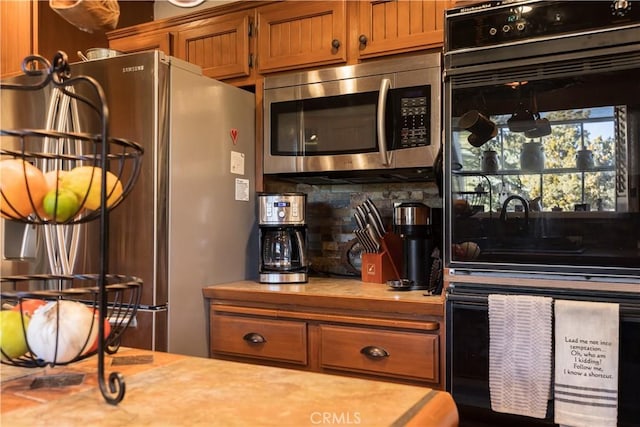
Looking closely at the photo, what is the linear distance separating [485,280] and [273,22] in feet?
5.10

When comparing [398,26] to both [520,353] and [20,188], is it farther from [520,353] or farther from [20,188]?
[20,188]

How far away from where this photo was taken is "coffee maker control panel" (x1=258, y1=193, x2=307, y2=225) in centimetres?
229

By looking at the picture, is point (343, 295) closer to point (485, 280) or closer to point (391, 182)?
point (485, 280)

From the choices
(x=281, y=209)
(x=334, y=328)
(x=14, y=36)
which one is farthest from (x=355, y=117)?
(x=14, y=36)

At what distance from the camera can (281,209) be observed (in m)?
2.29

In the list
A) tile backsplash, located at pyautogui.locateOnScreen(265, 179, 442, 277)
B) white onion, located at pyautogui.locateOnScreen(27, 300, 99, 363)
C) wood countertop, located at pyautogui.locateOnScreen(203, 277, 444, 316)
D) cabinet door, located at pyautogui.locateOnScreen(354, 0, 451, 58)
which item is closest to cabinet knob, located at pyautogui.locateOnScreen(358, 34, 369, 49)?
cabinet door, located at pyautogui.locateOnScreen(354, 0, 451, 58)

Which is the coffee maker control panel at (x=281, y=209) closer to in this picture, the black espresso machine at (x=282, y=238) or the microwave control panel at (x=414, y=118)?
the black espresso machine at (x=282, y=238)

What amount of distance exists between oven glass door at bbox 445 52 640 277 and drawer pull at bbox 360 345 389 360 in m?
0.40

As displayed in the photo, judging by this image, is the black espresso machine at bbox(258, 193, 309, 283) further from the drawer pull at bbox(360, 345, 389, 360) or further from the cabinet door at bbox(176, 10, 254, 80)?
the cabinet door at bbox(176, 10, 254, 80)

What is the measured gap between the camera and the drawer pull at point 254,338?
2.06 metres

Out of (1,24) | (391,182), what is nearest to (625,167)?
(391,182)

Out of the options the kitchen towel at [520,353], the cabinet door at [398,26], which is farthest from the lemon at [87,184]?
the cabinet door at [398,26]

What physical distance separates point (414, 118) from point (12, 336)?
1726 mm

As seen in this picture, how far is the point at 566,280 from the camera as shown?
5.06ft
